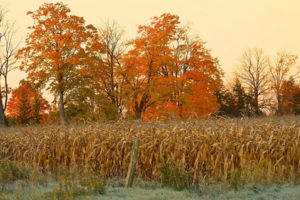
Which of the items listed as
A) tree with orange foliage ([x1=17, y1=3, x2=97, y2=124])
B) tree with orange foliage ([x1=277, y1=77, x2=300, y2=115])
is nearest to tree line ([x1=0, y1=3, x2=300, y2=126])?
tree with orange foliage ([x1=17, y1=3, x2=97, y2=124])

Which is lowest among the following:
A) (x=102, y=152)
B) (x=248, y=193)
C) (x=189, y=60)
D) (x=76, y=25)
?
(x=248, y=193)

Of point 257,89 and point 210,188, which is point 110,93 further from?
point 210,188

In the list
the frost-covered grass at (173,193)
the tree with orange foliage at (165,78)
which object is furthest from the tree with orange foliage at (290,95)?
the frost-covered grass at (173,193)

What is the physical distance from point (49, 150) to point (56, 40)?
17644 millimetres

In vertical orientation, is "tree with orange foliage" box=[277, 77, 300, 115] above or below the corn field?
above

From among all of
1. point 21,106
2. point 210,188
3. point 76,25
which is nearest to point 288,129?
point 210,188

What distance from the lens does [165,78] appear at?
27.5 metres

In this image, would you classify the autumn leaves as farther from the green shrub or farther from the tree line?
the green shrub

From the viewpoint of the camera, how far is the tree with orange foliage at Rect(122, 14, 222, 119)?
27156 mm

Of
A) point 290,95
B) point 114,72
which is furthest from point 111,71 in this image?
point 290,95

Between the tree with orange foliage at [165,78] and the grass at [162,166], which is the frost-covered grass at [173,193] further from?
the tree with orange foliage at [165,78]

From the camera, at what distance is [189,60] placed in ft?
98.6

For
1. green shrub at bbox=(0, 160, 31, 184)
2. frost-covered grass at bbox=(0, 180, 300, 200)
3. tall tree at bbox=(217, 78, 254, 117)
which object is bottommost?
frost-covered grass at bbox=(0, 180, 300, 200)

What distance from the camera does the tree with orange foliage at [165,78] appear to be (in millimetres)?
27156
